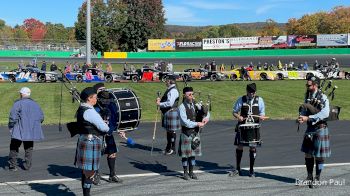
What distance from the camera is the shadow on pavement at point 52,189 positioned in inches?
334

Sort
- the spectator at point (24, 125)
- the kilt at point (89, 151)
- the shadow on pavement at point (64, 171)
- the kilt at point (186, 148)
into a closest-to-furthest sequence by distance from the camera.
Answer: the kilt at point (89, 151)
the kilt at point (186, 148)
the shadow on pavement at point (64, 171)
the spectator at point (24, 125)

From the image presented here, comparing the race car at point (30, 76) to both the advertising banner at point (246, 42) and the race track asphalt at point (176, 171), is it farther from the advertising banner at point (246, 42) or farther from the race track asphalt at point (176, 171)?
the advertising banner at point (246, 42)

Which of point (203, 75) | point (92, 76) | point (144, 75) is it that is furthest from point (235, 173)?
point (203, 75)

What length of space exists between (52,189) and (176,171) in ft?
8.96

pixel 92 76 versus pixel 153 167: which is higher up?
pixel 92 76

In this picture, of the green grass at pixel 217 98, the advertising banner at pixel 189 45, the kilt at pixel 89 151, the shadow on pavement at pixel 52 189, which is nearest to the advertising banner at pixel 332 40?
the advertising banner at pixel 189 45

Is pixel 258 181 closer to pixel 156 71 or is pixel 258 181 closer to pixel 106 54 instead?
pixel 156 71

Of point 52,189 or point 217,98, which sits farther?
point 217,98

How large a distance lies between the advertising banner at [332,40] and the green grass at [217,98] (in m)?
36.6

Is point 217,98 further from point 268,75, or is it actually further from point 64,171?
point 64,171

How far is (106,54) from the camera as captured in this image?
260 ft

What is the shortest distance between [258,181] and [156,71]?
1142 inches

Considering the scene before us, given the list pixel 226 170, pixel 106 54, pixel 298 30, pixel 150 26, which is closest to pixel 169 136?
pixel 226 170

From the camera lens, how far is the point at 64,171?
1033 centimetres
